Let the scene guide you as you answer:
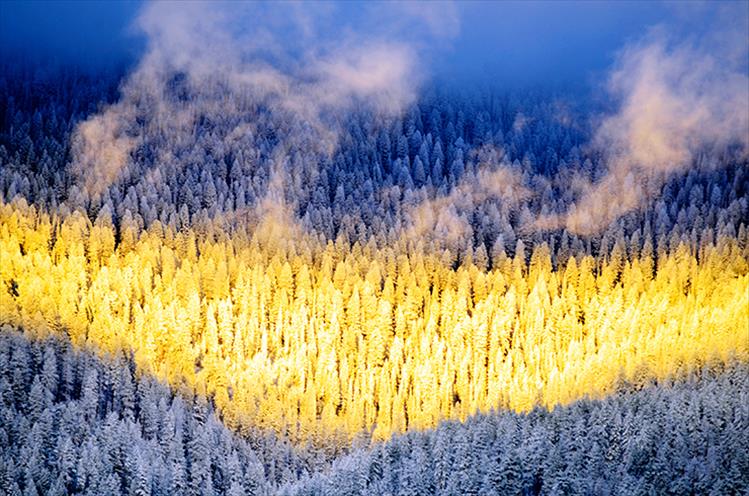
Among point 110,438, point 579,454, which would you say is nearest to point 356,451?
point 110,438

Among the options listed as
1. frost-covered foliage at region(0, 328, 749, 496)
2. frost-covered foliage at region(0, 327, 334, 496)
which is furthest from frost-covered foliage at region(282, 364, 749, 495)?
frost-covered foliage at region(0, 327, 334, 496)

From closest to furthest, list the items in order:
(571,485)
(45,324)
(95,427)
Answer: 1. (571,485)
2. (95,427)
3. (45,324)

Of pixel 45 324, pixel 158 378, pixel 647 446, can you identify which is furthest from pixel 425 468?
pixel 45 324

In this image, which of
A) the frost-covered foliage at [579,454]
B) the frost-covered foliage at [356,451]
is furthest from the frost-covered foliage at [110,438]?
the frost-covered foliage at [579,454]

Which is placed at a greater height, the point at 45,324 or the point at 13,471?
the point at 45,324

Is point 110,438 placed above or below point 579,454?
above

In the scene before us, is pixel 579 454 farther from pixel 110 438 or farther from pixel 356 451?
pixel 110 438

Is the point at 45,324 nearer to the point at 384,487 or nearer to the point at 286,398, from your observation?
the point at 286,398

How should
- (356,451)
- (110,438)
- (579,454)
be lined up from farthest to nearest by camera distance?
(356,451) → (110,438) → (579,454)
